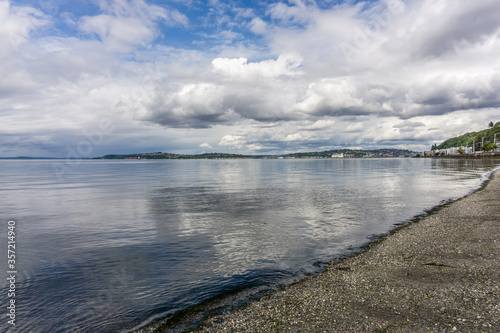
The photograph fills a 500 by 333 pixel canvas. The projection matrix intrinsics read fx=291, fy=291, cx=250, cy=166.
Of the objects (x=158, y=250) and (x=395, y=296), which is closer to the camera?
(x=395, y=296)

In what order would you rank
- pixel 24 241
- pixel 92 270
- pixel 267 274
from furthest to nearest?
pixel 24 241 → pixel 92 270 → pixel 267 274

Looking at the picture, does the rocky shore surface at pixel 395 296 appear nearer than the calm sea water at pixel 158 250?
Yes

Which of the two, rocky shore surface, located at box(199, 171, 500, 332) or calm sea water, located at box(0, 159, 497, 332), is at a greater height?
rocky shore surface, located at box(199, 171, 500, 332)

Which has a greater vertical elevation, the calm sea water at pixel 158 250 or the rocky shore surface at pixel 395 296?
the rocky shore surface at pixel 395 296

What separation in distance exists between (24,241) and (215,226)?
1584 centimetres

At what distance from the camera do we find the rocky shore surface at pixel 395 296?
1002cm

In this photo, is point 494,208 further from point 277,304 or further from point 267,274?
point 277,304

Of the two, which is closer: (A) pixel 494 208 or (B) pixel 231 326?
(B) pixel 231 326

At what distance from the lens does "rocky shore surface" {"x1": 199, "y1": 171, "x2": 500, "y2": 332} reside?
1002 centimetres

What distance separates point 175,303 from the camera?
13242 millimetres

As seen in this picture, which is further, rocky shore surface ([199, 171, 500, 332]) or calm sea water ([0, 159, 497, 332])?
calm sea water ([0, 159, 497, 332])

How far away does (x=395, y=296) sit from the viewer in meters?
11.9

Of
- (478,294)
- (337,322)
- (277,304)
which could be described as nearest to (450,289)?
(478,294)

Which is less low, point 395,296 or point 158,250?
point 395,296
